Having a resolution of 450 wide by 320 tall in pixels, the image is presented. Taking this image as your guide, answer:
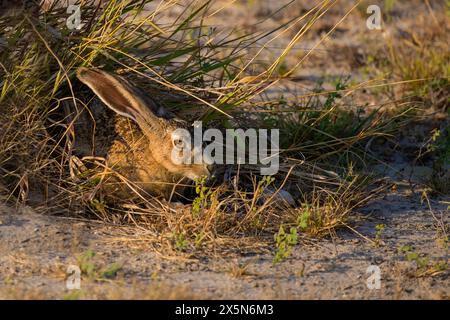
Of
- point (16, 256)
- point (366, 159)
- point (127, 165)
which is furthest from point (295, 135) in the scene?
point (16, 256)

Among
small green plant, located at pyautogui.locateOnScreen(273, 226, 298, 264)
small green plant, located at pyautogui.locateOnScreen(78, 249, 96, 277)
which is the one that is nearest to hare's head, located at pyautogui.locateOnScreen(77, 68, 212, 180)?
small green plant, located at pyautogui.locateOnScreen(273, 226, 298, 264)

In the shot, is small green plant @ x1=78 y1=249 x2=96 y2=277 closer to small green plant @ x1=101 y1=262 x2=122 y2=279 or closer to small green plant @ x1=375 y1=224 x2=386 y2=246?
small green plant @ x1=101 y1=262 x2=122 y2=279

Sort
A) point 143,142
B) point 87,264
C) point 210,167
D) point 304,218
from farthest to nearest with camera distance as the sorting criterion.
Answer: point 143,142, point 210,167, point 304,218, point 87,264

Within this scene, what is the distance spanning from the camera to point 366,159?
659 centimetres

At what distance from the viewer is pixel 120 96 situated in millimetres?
5500

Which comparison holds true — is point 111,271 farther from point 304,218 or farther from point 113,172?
point 304,218

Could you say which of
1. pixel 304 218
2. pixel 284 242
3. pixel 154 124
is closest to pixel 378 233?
pixel 304 218

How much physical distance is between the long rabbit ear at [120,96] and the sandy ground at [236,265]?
2.22ft

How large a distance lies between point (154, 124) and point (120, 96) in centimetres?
26

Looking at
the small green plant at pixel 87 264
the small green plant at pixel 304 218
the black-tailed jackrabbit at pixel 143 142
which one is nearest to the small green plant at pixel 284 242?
the small green plant at pixel 304 218

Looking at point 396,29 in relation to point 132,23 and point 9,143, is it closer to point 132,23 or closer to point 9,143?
point 132,23

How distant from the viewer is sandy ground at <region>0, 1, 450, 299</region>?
A: 15.2 ft

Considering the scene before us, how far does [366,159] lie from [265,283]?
6.81 feet

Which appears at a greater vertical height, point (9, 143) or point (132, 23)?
point (132, 23)
